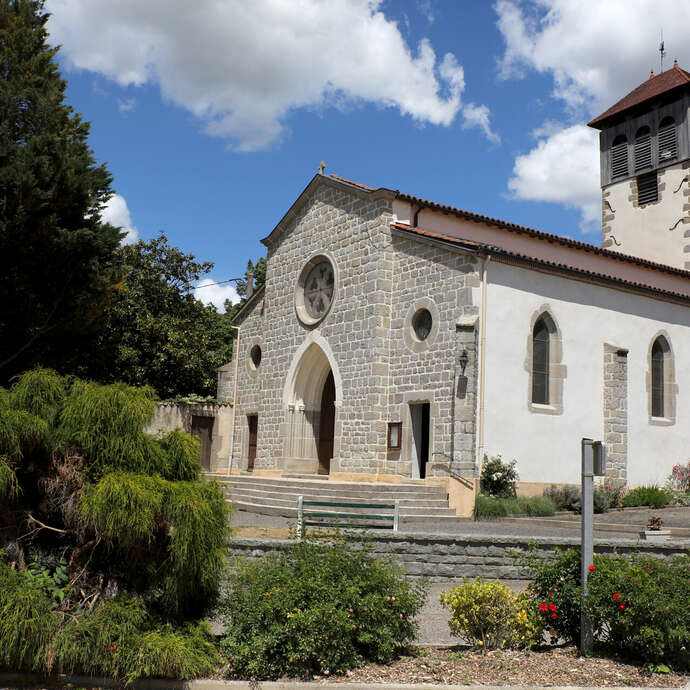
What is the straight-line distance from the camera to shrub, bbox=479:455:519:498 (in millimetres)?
18000

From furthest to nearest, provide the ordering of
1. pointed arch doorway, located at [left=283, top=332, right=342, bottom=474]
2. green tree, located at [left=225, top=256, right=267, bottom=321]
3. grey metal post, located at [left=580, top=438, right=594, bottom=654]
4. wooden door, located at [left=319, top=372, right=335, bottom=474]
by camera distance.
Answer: green tree, located at [left=225, top=256, right=267, bottom=321], wooden door, located at [left=319, top=372, right=335, bottom=474], pointed arch doorway, located at [left=283, top=332, right=342, bottom=474], grey metal post, located at [left=580, top=438, right=594, bottom=654]

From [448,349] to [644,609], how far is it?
1312cm

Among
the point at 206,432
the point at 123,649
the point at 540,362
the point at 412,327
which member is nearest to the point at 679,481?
the point at 540,362

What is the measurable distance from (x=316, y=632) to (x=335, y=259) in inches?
730

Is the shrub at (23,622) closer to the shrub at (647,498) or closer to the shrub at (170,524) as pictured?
the shrub at (170,524)

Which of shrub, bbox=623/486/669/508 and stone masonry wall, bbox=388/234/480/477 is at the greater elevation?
stone masonry wall, bbox=388/234/480/477

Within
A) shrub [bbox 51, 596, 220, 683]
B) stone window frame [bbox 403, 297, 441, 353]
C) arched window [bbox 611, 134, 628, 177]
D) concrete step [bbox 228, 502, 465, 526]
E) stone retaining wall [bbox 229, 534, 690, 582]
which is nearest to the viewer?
shrub [bbox 51, 596, 220, 683]

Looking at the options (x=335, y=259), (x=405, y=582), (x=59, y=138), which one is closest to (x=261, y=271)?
(x=335, y=259)

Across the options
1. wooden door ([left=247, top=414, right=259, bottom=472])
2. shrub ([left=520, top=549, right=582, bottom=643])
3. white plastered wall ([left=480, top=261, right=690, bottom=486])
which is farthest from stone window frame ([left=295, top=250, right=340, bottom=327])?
shrub ([left=520, top=549, right=582, bottom=643])

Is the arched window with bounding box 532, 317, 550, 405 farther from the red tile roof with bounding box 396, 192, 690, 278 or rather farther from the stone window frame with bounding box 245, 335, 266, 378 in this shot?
the stone window frame with bounding box 245, 335, 266, 378

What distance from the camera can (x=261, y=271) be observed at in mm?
41875

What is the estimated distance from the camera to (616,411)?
20.8m

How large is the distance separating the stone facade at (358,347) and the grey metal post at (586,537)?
1123 cm

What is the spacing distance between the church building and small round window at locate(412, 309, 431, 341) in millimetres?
56
